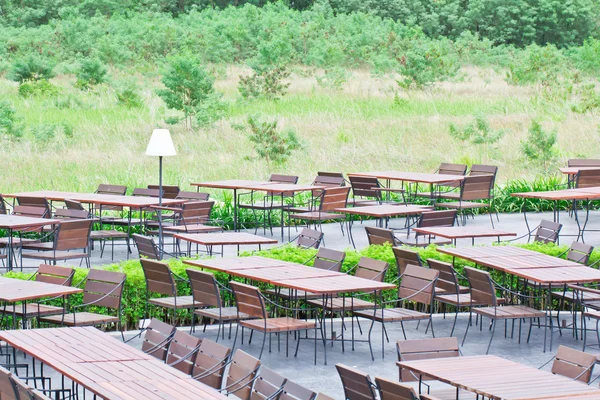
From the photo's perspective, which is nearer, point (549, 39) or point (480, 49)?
point (480, 49)

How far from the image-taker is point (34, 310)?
1040 centimetres

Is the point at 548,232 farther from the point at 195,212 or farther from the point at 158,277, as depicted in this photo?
the point at 158,277

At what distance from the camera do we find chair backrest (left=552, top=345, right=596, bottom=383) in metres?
7.83

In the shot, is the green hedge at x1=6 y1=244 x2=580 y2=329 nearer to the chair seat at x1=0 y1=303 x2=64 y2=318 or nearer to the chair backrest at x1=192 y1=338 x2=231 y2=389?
the chair seat at x1=0 y1=303 x2=64 y2=318

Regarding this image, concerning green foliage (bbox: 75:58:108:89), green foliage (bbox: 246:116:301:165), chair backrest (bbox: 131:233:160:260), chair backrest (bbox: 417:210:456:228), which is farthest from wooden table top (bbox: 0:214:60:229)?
green foliage (bbox: 75:58:108:89)

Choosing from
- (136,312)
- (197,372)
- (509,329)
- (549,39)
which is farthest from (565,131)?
(549,39)

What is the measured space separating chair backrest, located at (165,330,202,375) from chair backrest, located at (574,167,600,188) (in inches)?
449

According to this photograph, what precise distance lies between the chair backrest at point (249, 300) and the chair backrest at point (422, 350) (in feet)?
6.42

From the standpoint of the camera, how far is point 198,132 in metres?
27.3

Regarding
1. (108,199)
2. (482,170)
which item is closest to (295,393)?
(108,199)

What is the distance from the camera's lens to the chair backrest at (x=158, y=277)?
35.4 feet

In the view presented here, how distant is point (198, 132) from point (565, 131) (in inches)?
363

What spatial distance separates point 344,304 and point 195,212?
201 inches

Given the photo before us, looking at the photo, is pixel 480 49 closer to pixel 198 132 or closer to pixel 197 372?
pixel 198 132
